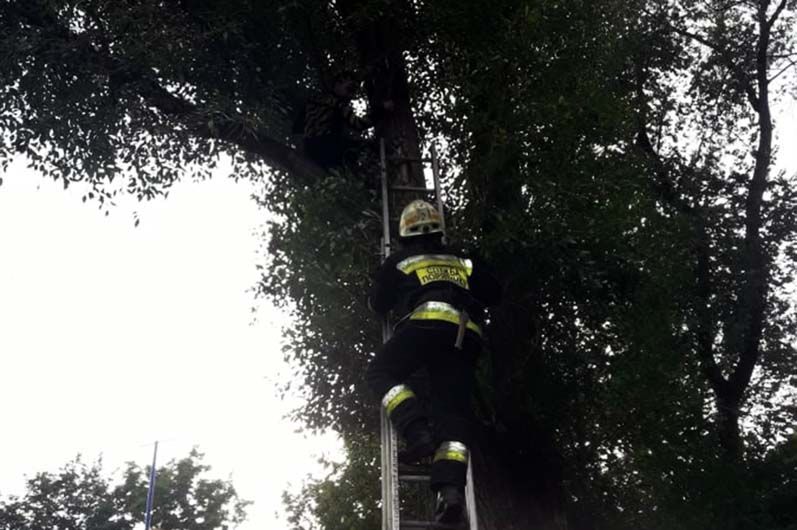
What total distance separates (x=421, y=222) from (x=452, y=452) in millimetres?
2140

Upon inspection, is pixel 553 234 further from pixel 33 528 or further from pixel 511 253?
pixel 33 528

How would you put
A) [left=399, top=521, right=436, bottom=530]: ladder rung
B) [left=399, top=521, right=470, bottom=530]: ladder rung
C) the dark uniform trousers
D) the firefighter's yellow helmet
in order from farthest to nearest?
the firefighter's yellow helmet
the dark uniform trousers
[left=399, top=521, right=436, bottom=530]: ladder rung
[left=399, top=521, right=470, bottom=530]: ladder rung

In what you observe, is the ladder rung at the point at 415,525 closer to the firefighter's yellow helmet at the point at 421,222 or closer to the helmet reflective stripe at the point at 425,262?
the helmet reflective stripe at the point at 425,262

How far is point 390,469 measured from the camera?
17.5 feet

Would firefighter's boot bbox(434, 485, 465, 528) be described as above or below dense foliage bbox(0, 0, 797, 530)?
below

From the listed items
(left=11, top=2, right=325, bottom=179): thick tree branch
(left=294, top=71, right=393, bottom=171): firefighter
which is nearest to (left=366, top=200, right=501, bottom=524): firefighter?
(left=294, top=71, right=393, bottom=171): firefighter

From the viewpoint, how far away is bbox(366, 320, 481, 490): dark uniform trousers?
Answer: 5648mm

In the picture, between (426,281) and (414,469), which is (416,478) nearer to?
(414,469)

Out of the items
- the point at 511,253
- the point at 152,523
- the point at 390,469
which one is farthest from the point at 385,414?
the point at 152,523

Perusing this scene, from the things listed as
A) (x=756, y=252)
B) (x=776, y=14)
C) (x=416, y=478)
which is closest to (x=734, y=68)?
(x=776, y=14)

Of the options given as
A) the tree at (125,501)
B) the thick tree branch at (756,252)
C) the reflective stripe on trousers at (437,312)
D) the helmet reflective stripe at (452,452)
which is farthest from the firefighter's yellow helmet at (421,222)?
the tree at (125,501)

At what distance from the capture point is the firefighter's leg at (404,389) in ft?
17.6

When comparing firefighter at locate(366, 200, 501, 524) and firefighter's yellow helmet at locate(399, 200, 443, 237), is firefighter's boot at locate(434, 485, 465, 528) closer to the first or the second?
firefighter at locate(366, 200, 501, 524)

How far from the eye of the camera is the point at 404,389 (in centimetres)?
556
